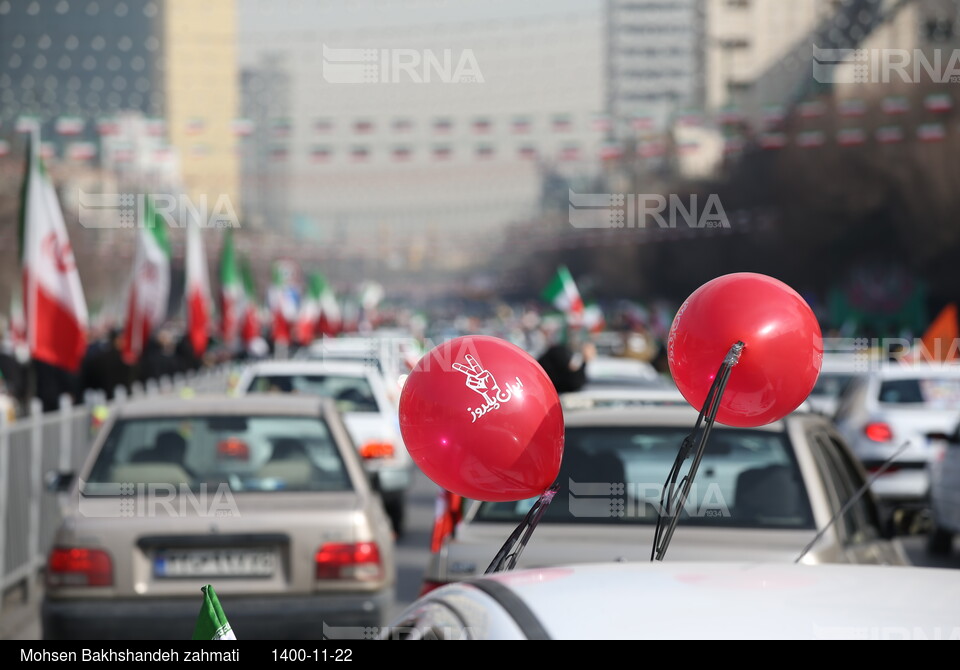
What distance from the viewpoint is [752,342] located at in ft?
10.3

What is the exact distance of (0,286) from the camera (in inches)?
1759

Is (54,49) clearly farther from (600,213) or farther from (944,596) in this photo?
(944,596)

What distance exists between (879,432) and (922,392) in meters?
0.85

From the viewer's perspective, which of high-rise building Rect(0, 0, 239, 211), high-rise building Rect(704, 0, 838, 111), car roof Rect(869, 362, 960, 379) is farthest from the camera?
high-rise building Rect(704, 0, 838, 111)

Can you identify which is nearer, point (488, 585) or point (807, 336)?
point (488, 585)

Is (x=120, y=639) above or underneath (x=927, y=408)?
above

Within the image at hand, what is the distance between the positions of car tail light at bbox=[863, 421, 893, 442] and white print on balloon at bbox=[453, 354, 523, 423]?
38.9 feet

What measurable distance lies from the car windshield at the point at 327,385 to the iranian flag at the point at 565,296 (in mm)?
11701

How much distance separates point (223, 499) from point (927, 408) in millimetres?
9174

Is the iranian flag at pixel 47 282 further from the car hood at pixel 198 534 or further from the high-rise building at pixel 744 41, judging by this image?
the high-rise building at pixel 744 41

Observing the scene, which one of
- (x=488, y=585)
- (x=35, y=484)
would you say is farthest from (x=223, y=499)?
(x=488, y=585)

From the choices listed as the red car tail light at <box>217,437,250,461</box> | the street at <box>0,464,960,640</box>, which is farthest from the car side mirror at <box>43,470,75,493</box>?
the street at <box>0,464,960,640</box>

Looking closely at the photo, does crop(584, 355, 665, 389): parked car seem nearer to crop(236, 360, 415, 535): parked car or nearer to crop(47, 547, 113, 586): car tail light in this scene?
crop(236, 360, 415, 535): parked car

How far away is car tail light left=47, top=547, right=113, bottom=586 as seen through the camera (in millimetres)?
6875
